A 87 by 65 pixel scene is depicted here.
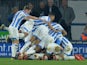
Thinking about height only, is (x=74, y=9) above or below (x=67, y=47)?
above

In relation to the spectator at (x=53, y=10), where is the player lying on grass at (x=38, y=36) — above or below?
below

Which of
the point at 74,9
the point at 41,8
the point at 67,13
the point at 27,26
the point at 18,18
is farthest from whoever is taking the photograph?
the point at 74,9

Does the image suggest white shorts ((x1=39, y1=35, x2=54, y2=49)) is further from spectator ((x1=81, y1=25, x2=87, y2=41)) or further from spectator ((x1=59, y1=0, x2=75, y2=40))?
spectator ((x1=59, y1=0, x2=75, y2=40))

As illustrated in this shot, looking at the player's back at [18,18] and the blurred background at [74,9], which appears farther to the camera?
the blurred background at [74,9]

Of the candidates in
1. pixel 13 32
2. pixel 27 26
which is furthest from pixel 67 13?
pixel 13 32

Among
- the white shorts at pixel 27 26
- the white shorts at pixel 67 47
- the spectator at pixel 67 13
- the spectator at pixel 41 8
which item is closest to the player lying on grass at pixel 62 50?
the white shorts at pixel 67 47

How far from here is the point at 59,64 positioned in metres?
15.9

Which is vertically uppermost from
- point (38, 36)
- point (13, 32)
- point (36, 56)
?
point (13, 32)

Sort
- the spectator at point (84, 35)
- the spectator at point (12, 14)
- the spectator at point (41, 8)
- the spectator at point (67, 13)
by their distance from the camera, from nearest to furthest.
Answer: the spectator at point (84, 35) → the spectator at point (12, 14) → the spectator at point (41, 8) → the spectator at point (67, 13)

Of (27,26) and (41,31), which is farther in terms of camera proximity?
(27,26)

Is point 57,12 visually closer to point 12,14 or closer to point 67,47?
point 12,14

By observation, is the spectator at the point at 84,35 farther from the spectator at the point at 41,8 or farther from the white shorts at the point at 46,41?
the white shorts at the point at 46,41

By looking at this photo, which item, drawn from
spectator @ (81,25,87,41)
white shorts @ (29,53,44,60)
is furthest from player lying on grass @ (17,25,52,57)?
spectator @ (81,25,87,41)

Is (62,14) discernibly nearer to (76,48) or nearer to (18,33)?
(76,48)
